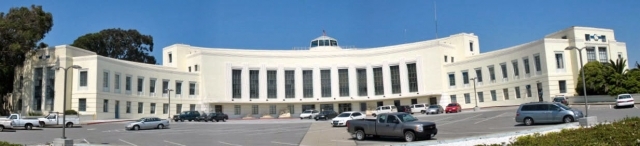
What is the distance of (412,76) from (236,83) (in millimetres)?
26331

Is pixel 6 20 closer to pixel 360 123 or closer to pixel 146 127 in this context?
pixel 146 127

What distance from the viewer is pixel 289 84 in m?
83.6

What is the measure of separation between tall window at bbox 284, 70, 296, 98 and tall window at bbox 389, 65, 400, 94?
49.7ft

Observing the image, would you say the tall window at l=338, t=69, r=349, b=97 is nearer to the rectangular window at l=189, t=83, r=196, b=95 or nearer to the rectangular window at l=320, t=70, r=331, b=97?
the rectangular window at l=320, t=70, r=331, b=97

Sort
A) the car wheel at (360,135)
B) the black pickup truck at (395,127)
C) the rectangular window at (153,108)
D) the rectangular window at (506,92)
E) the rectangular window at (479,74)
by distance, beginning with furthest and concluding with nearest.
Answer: the rectangular window at (479,74)
the rectangular window at (153,108)
the rectangular window at (506,92)
the car wheel at (360,135)
the black pickup truck at (395,127)

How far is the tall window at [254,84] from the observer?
8131 cm

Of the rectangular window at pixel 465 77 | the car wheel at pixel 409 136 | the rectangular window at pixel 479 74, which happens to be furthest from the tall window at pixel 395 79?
the car wheel at pixel 409 136

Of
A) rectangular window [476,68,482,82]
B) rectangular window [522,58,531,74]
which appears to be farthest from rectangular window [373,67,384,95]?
rectangular window [522,58,531,74]

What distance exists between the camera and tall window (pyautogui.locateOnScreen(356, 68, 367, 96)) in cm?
8294

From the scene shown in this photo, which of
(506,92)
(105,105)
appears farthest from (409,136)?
(105,105)

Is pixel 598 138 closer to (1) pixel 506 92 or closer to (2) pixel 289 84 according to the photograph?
(1) pixel 506 92

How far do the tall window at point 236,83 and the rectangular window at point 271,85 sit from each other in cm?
443

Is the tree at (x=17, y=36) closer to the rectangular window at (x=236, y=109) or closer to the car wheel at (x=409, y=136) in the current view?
the rectangular window at (x=236, y=109)

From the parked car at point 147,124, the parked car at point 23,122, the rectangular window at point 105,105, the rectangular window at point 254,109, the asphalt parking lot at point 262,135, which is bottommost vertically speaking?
the asphalt parking lot at point 262,135
